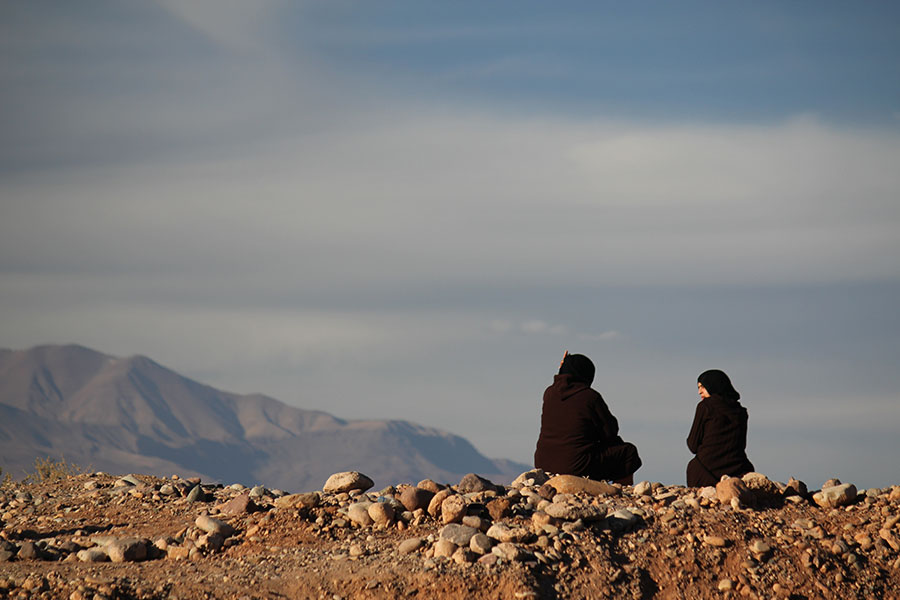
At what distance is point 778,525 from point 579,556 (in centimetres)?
227

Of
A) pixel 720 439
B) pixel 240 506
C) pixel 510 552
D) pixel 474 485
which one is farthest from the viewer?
pixel 720 439

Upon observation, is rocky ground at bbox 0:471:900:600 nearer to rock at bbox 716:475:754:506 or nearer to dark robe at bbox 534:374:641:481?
rock at bbox 716:475:754:506

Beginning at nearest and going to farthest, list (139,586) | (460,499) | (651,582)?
(139,586) < (651,582) < (460,499)

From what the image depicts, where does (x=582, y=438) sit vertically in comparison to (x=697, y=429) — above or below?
below

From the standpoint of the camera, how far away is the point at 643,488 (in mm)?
10164

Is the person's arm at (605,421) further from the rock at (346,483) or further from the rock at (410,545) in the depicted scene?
the rock at (410,545)

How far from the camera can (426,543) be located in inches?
324

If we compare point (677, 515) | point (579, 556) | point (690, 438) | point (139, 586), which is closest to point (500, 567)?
point (579, 556)

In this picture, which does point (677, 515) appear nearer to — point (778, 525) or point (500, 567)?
point (778, 525)

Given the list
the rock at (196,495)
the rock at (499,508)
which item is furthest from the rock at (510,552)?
the rock at (196,495)

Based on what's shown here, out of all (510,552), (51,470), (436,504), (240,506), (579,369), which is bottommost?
(51,470)

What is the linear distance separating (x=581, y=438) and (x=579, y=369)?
2.89 feet

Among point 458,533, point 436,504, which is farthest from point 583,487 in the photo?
point 458,533

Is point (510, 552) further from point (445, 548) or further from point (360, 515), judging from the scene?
point (360, 515)
